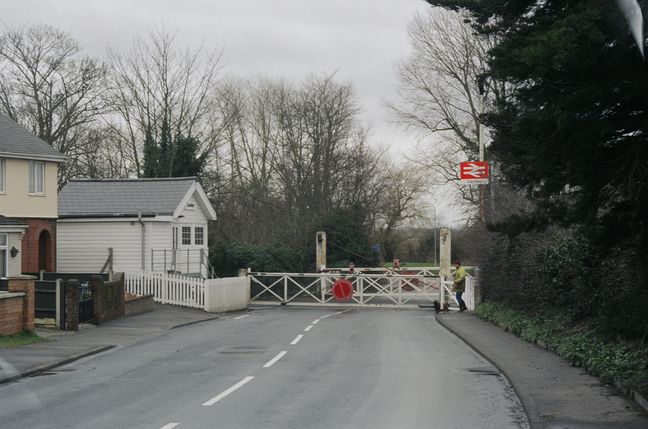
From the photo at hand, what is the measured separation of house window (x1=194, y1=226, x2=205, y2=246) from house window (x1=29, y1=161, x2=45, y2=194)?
836cm

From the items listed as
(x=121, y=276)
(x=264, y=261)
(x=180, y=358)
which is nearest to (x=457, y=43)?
(x=264, y=261)

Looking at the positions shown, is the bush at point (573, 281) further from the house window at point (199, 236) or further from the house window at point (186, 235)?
the house window at point (199, 236)

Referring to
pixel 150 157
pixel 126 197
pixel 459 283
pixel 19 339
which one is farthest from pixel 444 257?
pixel 150 157

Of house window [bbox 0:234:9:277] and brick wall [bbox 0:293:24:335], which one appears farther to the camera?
house window [bbox 0:234:9:277]

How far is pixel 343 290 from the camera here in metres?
40.1

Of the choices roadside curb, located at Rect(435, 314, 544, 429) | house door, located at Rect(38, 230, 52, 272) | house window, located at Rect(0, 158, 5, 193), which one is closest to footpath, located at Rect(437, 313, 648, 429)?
roadside curb, located at Rect(435, 314, 544, 429)

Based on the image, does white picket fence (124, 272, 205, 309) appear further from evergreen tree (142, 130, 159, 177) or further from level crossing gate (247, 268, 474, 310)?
evergreen tree (142, 130, 159, 177)

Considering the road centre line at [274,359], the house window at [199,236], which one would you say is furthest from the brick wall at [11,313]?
the house window at [199,236]

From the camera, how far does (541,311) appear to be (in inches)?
877

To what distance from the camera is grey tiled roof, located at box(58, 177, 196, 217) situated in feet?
135

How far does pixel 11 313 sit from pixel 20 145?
60.6ft

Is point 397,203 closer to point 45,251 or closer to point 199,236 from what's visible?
point 199,236

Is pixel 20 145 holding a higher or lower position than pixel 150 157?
lower

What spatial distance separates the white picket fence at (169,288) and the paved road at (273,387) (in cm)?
1078
